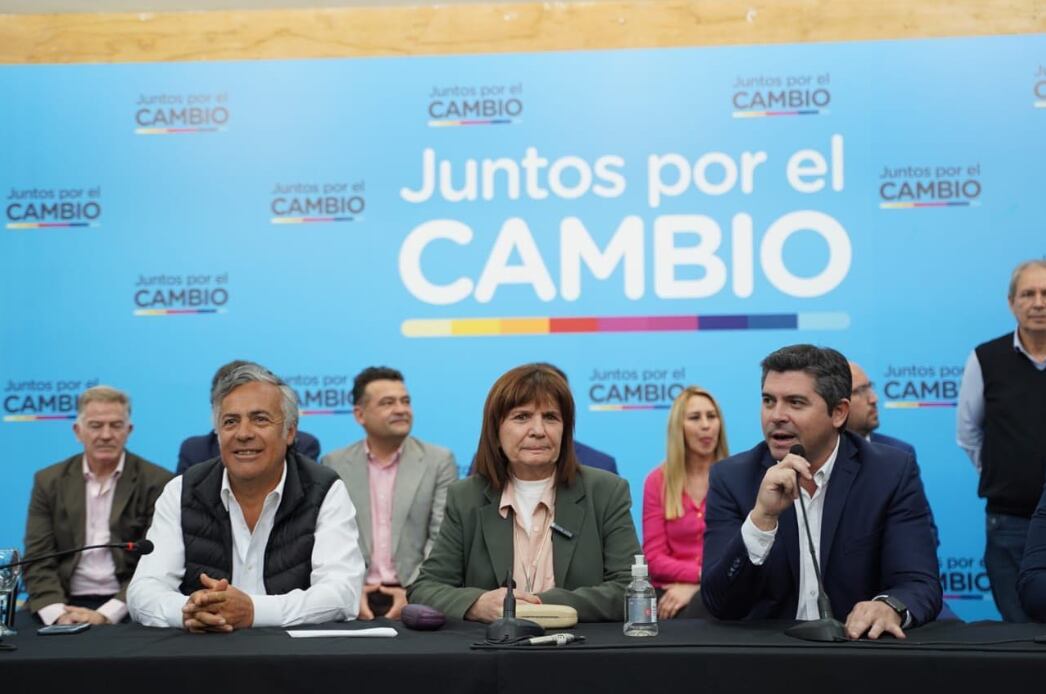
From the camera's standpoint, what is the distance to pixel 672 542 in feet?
14.8

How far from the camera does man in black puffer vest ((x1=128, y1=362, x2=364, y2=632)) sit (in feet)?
9.59

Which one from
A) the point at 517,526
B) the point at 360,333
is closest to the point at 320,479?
the point at 517,526

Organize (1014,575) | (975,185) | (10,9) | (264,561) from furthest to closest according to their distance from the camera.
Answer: (10,9)
(975,185)
(1014,575)
(264,561)

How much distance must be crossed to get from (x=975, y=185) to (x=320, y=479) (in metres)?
3.56

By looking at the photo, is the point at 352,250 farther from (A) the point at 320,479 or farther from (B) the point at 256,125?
(A) the point at 320,479

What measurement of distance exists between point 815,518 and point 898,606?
395 millimetres

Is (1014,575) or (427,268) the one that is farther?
(427,268)

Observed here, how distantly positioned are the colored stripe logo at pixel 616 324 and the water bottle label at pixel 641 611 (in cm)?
295

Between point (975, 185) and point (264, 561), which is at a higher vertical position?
point (975, 185)

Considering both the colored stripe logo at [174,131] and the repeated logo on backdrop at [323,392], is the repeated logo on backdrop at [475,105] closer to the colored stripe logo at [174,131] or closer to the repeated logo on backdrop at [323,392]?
the colored stripe logo at [174,131]

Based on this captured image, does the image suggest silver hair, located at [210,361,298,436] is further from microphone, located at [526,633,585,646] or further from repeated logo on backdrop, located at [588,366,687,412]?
repeated logo on backdrop, located at [588,366,687,412]

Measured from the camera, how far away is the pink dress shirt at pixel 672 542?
4.41 metres

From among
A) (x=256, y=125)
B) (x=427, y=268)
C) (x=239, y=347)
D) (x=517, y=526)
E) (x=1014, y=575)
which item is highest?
(x=256, y=125)

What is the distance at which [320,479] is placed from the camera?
10.1ft
